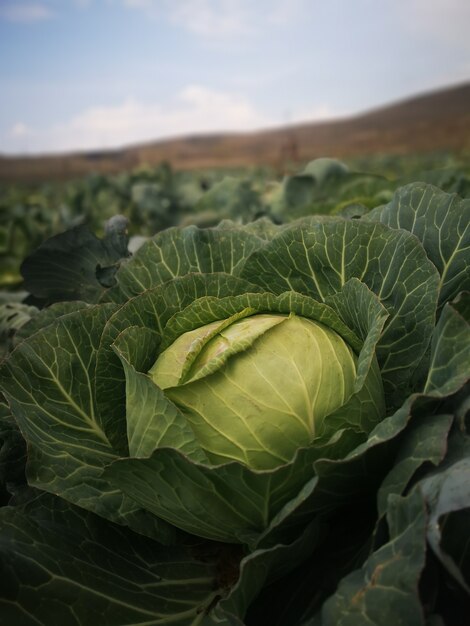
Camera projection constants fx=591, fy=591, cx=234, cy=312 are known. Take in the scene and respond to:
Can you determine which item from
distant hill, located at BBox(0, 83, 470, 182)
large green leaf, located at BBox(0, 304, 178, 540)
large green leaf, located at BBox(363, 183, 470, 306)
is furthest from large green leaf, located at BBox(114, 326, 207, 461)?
distant hill, located at BBox(0, 83, 470, 182)

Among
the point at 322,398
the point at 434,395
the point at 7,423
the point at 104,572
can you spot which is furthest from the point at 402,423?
the point at 7,423

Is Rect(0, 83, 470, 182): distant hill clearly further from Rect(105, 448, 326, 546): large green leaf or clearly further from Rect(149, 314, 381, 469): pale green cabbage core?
Rect(105, 448, 326, 546): large green leaf

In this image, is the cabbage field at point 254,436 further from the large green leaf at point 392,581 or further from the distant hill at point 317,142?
the distant hill at point 317,142

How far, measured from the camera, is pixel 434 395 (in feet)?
3.52

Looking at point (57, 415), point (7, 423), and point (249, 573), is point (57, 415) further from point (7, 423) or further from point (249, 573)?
point (249, 573)

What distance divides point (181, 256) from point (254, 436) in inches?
24.6

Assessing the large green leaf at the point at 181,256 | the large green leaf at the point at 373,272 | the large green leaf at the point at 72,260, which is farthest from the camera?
the large green leaf at the point at 72,260

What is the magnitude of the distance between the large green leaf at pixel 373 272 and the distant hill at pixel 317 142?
64264mm

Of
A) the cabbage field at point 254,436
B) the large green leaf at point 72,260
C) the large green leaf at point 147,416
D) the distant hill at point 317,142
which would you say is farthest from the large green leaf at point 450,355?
the distant hill at point 317,142

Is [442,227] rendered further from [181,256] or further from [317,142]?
[317,142]

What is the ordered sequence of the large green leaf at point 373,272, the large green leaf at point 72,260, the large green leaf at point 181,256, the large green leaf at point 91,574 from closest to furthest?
the large green leaf at point 91,574 → the large green leaf at point 373,272 → the large green leaf at point 181,256 → the large green leaf at point 72,260

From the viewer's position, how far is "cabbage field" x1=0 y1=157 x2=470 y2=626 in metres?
1.02

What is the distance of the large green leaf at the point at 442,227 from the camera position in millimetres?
1375

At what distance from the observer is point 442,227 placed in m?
1.41
